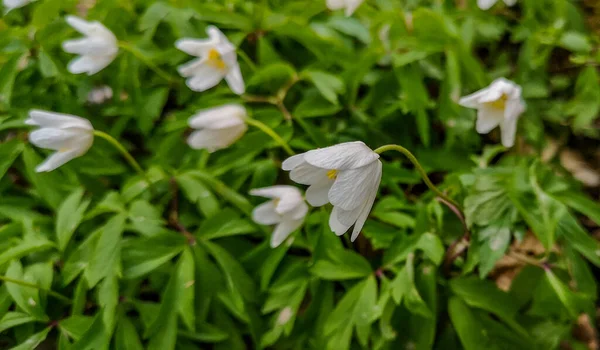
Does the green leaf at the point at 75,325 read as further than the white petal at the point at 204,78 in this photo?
No

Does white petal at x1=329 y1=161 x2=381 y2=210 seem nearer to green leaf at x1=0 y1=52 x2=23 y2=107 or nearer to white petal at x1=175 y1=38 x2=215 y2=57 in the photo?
white petal at x1=175 y1=38 x2=215 y2=57

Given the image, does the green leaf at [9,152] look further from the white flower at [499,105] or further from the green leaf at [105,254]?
the white flower at [499,105]

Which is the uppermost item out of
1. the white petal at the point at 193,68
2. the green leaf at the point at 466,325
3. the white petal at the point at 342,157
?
the white petal at the point at 342,157

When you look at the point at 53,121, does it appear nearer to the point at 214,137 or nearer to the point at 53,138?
the point at 53,138

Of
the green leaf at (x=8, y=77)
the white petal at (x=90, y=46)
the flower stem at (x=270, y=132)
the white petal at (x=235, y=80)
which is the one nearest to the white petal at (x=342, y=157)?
the flower stem at (x=270, y=132)

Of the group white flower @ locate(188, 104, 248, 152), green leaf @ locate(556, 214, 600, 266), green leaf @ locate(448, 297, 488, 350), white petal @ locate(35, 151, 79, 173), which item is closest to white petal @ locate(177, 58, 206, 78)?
white flower @ locate(188, 104, 248, 152)
